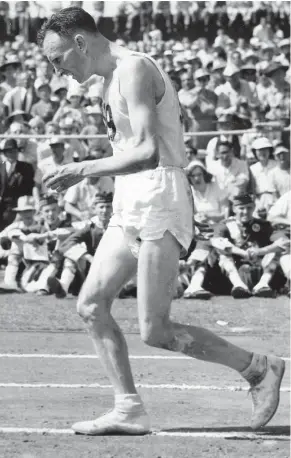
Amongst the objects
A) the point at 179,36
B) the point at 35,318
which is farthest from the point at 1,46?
the point at 35,318

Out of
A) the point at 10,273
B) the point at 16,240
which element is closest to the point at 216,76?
the point at 16,240

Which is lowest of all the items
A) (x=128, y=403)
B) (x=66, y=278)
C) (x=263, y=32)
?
(x=263, y=32)

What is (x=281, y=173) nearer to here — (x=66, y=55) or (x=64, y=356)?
(x=64, y=356)

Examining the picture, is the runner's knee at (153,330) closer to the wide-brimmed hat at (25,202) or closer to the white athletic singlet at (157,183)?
the white athletic singlet at (157,183)

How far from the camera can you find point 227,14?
2680 cm

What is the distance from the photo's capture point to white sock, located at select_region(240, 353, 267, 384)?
5.53 m

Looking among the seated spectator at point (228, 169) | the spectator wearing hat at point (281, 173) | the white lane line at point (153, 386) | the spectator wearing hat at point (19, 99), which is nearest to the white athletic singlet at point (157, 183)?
the white lane line at point (153, 386)

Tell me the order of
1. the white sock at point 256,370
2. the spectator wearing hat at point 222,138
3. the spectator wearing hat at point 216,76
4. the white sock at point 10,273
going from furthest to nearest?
the spectator wearing hat at point 216,76, the spectator wearing hat at point 222,138, the white sock at point 10,273, the white sock at point 256,370

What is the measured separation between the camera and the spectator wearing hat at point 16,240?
12.5 metres

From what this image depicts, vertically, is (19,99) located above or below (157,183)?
below

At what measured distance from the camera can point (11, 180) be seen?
46.1 feet

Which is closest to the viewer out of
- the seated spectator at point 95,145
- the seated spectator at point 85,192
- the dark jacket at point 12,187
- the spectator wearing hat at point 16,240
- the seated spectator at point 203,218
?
the seated spectator at point 203,218

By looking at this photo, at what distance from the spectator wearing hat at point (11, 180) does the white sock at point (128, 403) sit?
839 centimetres

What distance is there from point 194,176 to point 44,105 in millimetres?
5041
